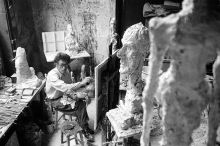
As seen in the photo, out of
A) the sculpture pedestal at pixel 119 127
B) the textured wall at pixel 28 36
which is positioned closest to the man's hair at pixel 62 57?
the sculpture pedestal at pixel 119 127

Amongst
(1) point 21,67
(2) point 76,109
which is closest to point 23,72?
(1) point 21,67

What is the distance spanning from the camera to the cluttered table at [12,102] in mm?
4332

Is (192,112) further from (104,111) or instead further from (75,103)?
(75,103)

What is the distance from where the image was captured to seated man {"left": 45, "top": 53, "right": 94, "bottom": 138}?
4723mm

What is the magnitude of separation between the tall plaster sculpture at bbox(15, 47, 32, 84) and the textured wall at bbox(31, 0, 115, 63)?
2.27 meters

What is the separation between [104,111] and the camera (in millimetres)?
3947

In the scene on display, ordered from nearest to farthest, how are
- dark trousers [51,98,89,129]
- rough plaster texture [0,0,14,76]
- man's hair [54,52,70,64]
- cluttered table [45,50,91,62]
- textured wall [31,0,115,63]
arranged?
man's hair [54,52,70,64]
dark trousers [51,98,89,129]
rough plaster texture [0,0,14,76]
cluttered table [45,50,91,62]
textured wall [31,0,115,63]

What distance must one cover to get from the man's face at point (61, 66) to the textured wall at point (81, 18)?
2535 millimetres

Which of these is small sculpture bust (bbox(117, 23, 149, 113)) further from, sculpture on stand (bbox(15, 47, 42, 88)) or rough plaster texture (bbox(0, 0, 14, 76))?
rough plaster texture (bbox(0, 0, 14, 76))

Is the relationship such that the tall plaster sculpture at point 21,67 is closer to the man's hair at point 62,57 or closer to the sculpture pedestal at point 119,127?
the man's hair at point 62,57

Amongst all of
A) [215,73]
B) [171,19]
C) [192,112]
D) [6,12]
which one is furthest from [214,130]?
[6,12]

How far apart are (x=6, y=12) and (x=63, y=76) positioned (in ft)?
6.96

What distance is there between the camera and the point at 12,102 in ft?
16.1

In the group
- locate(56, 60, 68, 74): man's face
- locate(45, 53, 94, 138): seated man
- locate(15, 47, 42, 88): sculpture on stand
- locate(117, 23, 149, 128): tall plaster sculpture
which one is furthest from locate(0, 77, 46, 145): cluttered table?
locate(117, 23, 149, 128): tall plaster sculpture
